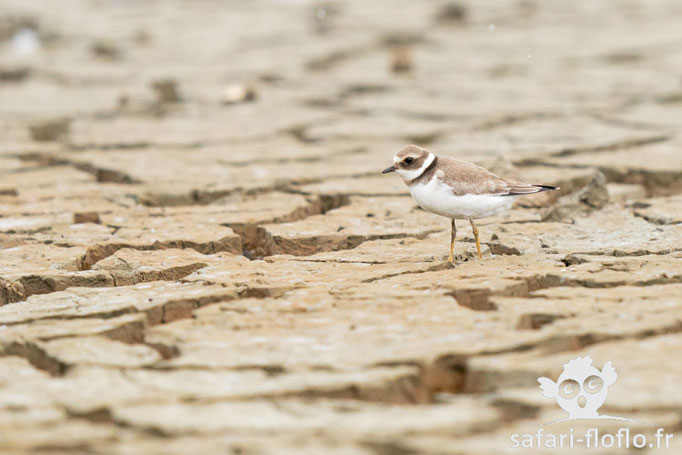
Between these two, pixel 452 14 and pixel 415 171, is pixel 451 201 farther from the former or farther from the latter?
pixel 452 14

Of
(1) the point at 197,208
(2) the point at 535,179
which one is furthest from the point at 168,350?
(2) the point at 535,179

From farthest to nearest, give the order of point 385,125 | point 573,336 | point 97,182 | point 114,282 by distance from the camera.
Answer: point 385,125
point 97,182
point 114,282
point 573,336

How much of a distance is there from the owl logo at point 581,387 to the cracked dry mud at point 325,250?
3 centimetres

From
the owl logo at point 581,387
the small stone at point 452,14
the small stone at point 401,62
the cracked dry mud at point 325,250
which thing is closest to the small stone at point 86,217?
the cracked dry mud at point 325,250

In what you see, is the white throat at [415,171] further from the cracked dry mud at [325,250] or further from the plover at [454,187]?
the cracked dry mud at [325,250]

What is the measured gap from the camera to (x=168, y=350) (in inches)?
113

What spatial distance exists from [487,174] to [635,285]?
756 millimetres

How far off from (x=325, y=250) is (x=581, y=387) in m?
1.87

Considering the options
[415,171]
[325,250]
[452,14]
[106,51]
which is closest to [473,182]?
[415,171]

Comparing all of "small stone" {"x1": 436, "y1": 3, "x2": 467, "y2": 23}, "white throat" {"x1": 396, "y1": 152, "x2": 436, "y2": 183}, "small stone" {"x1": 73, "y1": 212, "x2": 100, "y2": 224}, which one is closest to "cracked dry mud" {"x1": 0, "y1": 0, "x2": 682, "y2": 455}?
"small stone" {"x1": 73, "y1": 212, "x2": 100, "y2": 224}

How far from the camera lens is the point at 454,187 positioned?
361 centimetres

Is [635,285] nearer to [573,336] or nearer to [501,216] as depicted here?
[573,336]

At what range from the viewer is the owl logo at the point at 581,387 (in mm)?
2357

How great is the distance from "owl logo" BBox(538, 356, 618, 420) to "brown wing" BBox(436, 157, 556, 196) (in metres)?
1.15
